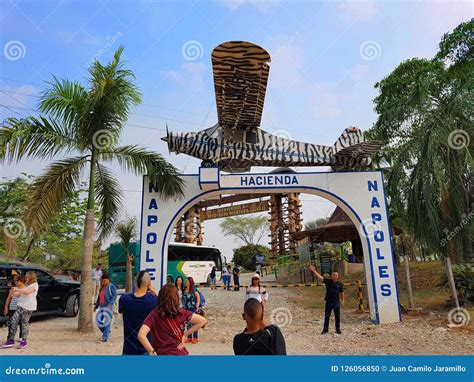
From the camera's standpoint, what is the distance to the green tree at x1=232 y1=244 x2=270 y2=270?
35.2m

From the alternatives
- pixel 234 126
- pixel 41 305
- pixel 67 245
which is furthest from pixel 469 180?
pixel 67 245

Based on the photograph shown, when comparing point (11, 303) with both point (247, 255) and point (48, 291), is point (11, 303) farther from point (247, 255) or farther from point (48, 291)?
point (247, 255)

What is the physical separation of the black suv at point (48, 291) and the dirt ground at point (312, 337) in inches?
13.2

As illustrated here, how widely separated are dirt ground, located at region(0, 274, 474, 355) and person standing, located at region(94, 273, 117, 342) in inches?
10.9

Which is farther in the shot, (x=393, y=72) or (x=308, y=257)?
(x=308, y=257)

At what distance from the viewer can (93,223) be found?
8625 millimetres

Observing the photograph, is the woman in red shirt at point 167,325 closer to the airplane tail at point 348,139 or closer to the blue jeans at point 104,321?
the blue jeans at point 104,321

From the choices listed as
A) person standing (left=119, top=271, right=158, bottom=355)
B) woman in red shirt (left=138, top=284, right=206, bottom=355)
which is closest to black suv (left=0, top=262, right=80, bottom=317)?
person standing (left=119, top=271, right=158, bottom=355)

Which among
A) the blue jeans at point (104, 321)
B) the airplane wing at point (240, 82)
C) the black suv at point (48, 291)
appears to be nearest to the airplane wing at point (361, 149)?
the airplane wing at point (240, 82)

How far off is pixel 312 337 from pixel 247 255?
93.8 ft

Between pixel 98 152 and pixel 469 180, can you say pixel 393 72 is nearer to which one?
pixel 469 180

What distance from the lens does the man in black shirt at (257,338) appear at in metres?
2.69
